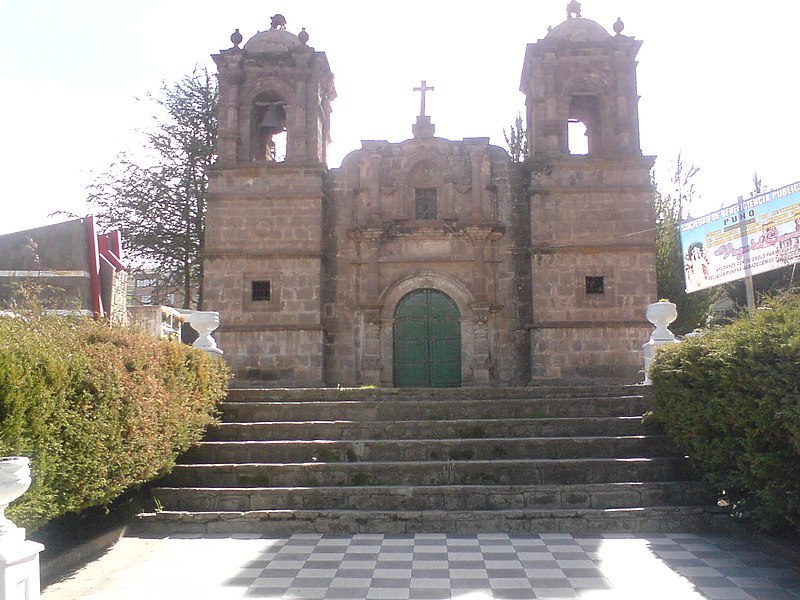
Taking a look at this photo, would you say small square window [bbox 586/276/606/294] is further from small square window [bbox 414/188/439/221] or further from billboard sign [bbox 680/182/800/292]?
small square window [bbox 414/188/439/221]

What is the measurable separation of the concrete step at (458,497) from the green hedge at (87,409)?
947 millimetres

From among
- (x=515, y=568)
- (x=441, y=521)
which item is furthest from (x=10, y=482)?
(x=441, y=521)

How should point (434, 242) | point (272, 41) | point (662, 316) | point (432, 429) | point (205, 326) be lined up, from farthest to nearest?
point (272, 41) < point (434, 242) < point (205, 326) < point (662, 316) < point (432, 429)

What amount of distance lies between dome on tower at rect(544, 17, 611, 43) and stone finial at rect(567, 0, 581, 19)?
568mm

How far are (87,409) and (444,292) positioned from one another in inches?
414

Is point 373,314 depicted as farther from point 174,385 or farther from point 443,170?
point 174,385

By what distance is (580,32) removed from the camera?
16516mm

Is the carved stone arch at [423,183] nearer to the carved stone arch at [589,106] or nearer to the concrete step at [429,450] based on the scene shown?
the carved stone arch at [589,106]

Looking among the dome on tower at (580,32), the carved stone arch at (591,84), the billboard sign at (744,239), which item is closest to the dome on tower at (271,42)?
the dome on tower at (580,32)

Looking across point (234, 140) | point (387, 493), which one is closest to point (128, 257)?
point (234, 140)

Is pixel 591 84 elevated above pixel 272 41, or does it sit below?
below

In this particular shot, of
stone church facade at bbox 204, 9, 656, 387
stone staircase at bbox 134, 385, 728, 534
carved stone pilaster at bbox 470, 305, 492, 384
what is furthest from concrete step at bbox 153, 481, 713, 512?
carved stone pilaster at bbox 470, 305, 492, 384

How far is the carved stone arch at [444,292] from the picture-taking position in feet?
50.3

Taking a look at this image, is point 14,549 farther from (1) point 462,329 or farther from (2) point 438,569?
(1) point 462,329
